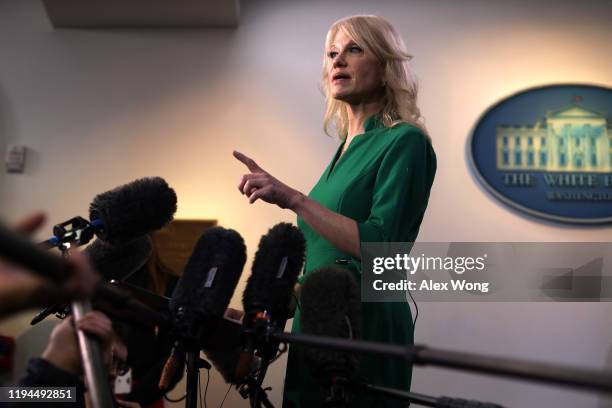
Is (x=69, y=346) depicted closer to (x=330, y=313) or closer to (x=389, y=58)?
(x=330, y=313)

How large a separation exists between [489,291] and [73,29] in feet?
7.45

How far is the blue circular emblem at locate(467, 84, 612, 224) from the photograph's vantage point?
275 centimetres

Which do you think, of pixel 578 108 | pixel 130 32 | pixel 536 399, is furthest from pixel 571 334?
pixel 130 32

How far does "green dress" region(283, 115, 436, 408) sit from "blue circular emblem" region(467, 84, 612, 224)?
1.66 meters

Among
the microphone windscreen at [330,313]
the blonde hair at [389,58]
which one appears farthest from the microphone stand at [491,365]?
the blonde hair at [389,58]

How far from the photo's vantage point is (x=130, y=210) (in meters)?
0.98

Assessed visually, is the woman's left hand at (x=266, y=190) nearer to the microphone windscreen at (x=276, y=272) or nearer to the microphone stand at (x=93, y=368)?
the microphone windscreen at (x=276, y=272)

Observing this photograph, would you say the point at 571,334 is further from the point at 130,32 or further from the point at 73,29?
the point at 73,29

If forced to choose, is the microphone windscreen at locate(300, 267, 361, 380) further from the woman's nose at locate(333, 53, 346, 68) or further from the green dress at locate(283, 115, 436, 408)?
the woman's nose at locate(333, 53, 346, 68)

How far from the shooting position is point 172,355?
1.07m

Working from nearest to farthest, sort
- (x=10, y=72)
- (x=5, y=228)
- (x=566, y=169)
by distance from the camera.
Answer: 1. (x=5, y=228)
2. (x=566, y=169)
3. (x=10, y=72)

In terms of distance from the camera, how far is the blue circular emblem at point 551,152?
2.75 metres

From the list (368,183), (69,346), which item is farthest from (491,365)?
(368,183)

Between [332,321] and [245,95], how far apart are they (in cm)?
217
